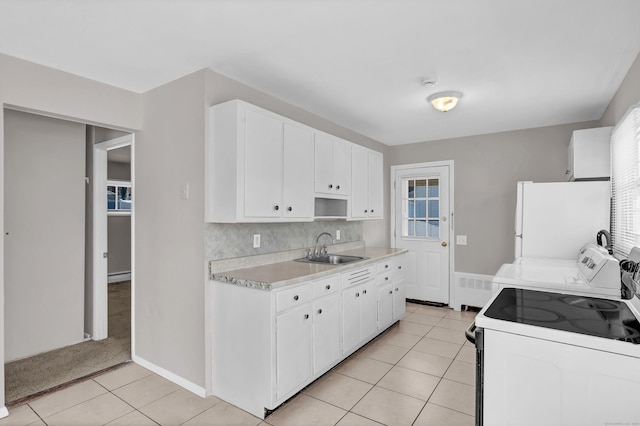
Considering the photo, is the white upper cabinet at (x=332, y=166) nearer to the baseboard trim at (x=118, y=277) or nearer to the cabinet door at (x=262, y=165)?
the cabinet door at (x=262, y=165)

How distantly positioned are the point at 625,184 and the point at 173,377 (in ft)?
12.3

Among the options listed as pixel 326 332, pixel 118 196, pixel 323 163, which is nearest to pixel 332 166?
pixel 323 163

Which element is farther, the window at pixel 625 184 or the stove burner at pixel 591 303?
the window at pixel 625 184

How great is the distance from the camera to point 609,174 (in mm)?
3139

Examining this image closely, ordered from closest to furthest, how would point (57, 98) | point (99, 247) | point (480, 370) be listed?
point (480, 370)
point (57, 98)
point (99, 247)

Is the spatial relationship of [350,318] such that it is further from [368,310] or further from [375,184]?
[375,184]

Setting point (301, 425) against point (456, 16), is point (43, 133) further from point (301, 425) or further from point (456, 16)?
point (456, 16)

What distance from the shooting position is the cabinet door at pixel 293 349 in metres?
2.33

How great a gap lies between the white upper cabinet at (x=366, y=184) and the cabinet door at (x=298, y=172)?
0.86 m

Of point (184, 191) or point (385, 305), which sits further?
point (385, 305)

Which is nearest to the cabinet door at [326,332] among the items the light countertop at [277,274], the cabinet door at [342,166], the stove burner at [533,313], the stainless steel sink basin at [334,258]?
the light countertop at [277,274]

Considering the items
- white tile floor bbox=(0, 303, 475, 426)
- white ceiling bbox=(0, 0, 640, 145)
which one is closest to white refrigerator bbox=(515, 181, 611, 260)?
white ceiling bbox=(0, 0, 640, 145)

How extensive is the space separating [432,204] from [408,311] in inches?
62.9

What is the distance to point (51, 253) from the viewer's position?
3369 mm
